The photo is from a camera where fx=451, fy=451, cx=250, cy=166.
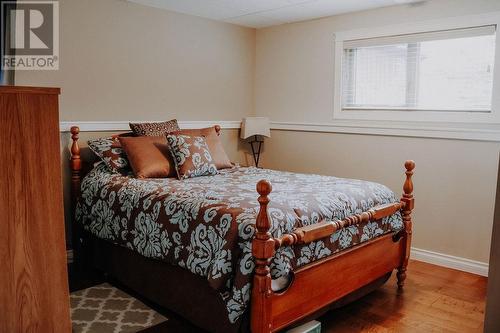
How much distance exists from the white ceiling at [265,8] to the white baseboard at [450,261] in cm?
210

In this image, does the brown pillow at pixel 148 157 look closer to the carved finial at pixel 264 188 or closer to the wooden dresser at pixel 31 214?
the carved finial at pixel 264 188

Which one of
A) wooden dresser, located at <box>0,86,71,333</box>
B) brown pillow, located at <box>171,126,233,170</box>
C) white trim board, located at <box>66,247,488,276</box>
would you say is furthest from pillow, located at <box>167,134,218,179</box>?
wooden dresser, located at <box>0,86,71,333</box>

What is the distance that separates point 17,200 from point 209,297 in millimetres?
1137

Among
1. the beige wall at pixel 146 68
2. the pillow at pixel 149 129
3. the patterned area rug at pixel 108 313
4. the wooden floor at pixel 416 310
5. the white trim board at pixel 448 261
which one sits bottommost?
the patterned area rug at pixel 108 313

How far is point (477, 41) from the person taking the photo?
3.47 m

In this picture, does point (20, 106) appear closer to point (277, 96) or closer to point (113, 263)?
point (113, 263)

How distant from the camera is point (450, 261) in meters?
3.66

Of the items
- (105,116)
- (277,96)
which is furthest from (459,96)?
(105,116)

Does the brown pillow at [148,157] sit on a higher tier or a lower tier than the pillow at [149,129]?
lower

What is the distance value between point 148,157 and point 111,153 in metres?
0.31

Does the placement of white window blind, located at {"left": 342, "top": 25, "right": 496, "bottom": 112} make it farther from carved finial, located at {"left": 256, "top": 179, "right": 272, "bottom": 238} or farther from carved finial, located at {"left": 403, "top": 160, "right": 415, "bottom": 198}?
carved finial, located at {"left": 256, "top": 179, "right": 272, "bottom": 238}

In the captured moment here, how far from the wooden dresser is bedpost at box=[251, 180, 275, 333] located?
0.82 m

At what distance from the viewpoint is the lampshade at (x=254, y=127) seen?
15.3ft

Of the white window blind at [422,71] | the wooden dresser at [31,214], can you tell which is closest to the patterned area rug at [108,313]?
the wooden dresser at [31,214]
